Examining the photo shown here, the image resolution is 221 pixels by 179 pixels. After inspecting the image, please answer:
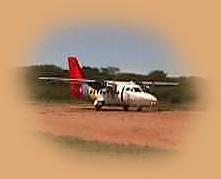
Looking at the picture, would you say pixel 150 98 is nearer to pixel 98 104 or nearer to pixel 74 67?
pixel 98 104

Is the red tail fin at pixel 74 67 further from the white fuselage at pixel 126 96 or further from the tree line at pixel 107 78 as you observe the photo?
the white fuselage at pixel 126 96

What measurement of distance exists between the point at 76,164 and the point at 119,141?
0.95ft

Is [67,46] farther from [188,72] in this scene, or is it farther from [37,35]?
[188,72]

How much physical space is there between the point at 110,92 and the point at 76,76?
23 centimetres

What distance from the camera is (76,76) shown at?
496 cm

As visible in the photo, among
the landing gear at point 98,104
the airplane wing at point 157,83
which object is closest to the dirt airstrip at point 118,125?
the landing gear at point 98,104

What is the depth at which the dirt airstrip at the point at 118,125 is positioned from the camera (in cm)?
491

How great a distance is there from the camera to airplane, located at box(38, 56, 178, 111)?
4969 mm

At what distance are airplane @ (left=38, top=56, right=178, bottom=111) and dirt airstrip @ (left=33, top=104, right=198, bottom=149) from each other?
2.7 inches

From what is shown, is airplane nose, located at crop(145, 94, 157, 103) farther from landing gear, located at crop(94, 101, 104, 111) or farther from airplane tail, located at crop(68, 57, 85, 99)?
airplane tail, located at crop(68, 57, 85, 99)

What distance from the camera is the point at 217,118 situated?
4906mm

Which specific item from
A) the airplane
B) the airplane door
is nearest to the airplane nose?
the airplane

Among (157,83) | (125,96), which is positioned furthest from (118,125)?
(157,83)

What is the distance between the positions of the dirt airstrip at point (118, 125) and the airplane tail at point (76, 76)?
0.26 ft
